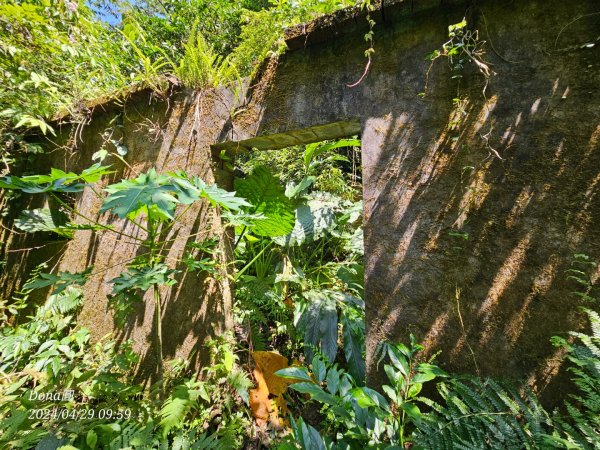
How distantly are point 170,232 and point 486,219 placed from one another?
212cm

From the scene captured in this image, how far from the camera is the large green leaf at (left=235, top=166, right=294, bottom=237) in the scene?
7.20ft

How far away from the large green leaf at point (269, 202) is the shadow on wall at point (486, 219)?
0.78 meters

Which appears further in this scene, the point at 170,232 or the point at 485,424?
the point at 170,232

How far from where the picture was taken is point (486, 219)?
1.35 metres

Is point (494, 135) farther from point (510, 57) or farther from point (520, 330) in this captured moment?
point (520, 330)

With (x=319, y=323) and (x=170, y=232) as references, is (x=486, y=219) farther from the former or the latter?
(x=170, y=232)

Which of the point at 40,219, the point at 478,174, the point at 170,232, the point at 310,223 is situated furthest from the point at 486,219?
the point at 40,219

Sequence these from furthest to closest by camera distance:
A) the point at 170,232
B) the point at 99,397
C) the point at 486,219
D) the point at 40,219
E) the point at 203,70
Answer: the point at 40,219
the point at 170,232
the point at 203,70
the point at 99,397
the point at 486,219

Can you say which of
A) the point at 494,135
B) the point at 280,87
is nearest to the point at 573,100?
the point at 494,135

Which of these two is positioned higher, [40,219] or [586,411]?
[586,411]

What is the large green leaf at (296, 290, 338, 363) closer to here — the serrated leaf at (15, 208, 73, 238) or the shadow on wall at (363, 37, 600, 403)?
the shadow on wall at (363, 37, 600, 403)

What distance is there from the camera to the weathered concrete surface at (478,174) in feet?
3.98

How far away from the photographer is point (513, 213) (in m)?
1.30

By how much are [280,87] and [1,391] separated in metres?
2.81
